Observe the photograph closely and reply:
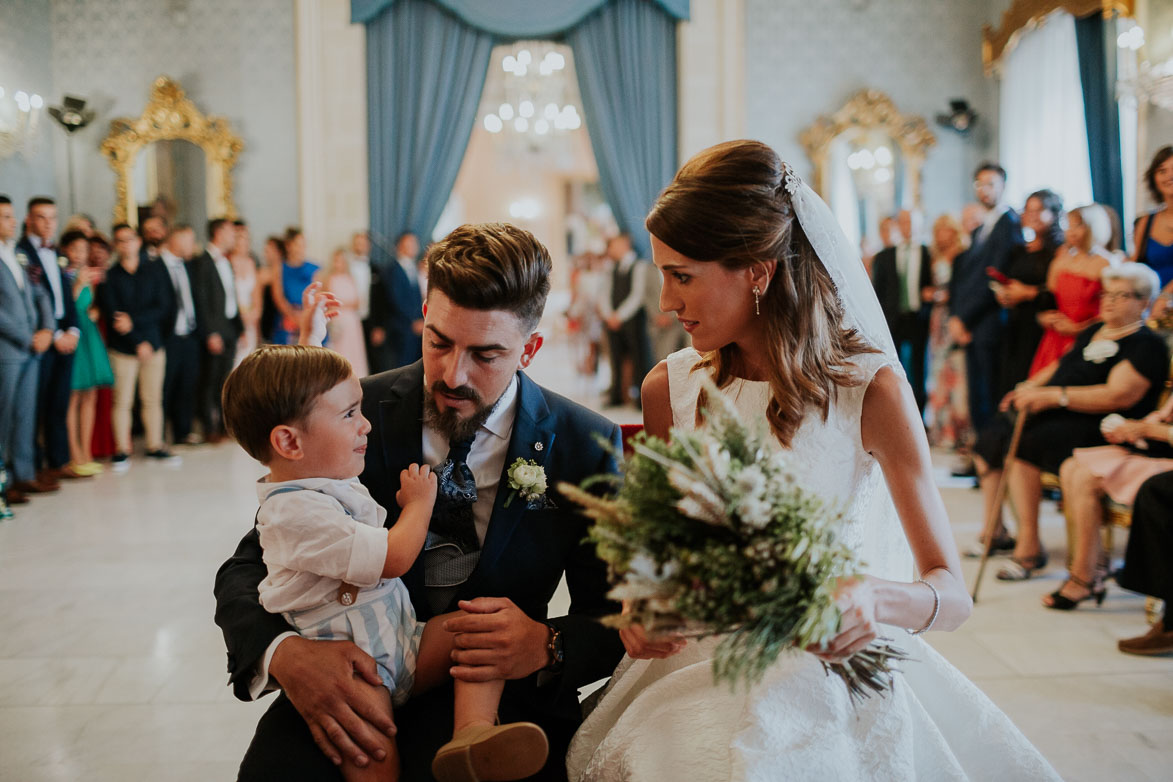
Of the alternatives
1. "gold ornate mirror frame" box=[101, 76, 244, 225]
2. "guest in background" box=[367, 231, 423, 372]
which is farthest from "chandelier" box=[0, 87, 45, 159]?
"guest in background" box=[367, 231, 423, 372]

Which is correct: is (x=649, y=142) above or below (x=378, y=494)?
above

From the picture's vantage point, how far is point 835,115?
978 centimetres

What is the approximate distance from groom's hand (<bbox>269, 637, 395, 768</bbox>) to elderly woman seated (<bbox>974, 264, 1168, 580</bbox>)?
3.47m

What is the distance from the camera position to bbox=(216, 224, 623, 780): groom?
1.79 metres

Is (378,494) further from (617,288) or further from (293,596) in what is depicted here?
(617,288)

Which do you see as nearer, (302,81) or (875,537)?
(875,537)

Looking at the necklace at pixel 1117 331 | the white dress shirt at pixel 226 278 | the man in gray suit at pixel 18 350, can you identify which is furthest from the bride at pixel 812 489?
the white dress shirt at pixel 226 278

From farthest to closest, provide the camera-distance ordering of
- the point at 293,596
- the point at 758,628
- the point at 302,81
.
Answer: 1. the point at 302,81
2. the point at 293,596
3. the point at 758,628

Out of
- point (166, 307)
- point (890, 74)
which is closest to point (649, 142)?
point (890, 74)

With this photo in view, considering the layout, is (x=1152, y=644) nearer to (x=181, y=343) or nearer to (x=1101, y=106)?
(x=1101, y=106)

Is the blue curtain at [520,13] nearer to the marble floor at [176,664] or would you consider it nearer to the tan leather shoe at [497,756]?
the marble floor at [176,664]

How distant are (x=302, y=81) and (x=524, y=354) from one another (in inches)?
341

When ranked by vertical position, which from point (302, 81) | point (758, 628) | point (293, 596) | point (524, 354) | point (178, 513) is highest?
point (302, 81)

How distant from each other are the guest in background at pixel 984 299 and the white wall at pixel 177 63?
672 cm
